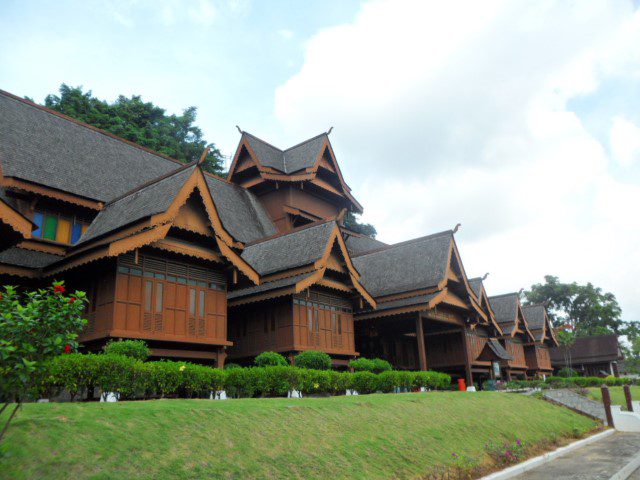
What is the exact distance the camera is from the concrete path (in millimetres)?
13078

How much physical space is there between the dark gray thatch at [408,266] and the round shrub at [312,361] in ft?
28.7

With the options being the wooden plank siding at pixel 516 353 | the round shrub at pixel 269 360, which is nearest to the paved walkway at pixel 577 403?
the wooden plank siding at pixel 516 353

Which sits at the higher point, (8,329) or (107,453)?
(8,329)

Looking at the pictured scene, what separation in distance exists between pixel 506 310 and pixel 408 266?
18332 mm

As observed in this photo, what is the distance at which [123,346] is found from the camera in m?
14.2

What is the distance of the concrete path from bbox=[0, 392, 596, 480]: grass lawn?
156cm

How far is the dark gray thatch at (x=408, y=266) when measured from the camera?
27.4 m

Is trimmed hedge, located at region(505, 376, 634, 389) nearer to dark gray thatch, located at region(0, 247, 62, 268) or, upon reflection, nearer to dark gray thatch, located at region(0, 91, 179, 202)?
dark gray thatch, located at region(0, 91, 179, 202)

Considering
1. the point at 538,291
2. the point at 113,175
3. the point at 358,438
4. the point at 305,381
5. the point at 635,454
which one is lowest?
the point at 635,454

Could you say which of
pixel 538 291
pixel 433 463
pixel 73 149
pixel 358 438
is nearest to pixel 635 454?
pixel 433 463

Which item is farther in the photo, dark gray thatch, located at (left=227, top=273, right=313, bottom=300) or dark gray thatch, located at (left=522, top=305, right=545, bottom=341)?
dark gray thatch, located at (left=522, top=305, right=545, bottom=341)

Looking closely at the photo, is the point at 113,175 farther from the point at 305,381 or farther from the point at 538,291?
the point at 538,291

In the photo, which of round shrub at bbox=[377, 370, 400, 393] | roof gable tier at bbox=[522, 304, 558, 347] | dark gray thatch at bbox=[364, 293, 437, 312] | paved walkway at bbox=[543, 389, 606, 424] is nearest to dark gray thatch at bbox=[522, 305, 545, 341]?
roof gable tier at bbox=[522, 304, 558, 347]

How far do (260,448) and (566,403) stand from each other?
2138 centimetres
